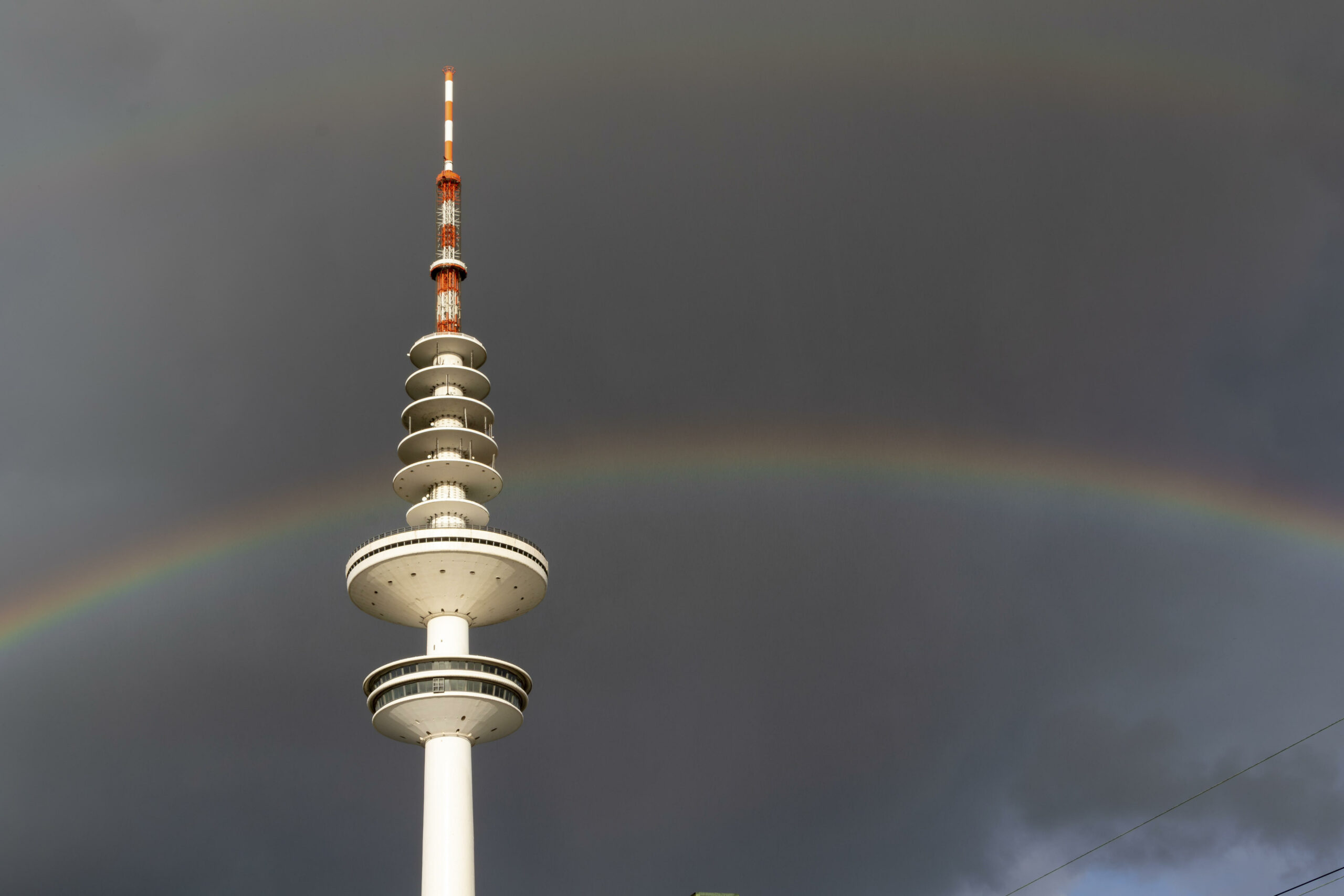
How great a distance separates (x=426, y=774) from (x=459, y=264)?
174 feet

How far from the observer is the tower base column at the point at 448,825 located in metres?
109

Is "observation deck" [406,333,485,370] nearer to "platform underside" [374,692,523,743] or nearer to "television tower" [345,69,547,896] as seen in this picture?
"television tower" [345,69,547,896]

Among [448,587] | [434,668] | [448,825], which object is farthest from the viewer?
[448,587]

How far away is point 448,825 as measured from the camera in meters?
111

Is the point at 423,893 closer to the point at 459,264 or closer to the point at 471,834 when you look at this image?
the point at 471,834

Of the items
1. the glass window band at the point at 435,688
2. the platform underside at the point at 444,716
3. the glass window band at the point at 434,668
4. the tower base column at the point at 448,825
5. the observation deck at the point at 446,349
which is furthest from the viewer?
the observation deck at the point at 446,349

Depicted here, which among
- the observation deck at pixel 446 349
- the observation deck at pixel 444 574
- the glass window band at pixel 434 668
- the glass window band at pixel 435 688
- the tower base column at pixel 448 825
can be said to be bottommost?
the tower base column at pixel 448 825

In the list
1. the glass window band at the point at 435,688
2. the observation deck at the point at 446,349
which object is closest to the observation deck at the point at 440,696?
the glass window band at the point at 435,688

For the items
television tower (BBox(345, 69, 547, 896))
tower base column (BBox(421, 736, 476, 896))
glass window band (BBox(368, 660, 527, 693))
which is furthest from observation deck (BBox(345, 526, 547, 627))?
tower base column (BBox(421, 736, 476, 896))

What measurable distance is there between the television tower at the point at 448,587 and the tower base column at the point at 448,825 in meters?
0.10

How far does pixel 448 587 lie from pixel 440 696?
10.9 metres

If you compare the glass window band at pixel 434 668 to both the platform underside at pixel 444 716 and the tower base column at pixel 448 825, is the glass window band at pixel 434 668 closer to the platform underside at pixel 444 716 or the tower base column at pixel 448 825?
the platform underside at pixel 444 716

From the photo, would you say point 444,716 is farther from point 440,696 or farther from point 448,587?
point 448,587

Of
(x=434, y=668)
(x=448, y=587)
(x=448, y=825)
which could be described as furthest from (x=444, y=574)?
(x=448, y=825)
